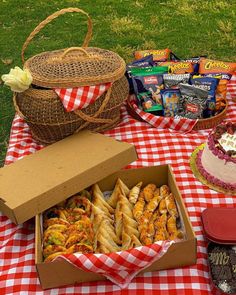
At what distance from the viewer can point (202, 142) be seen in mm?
2381

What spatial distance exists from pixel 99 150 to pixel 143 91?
78cm

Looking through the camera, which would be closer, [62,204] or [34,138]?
[62,204]

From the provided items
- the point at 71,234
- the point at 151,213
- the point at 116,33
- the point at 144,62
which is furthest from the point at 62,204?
the point at 116,33

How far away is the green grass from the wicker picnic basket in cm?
154

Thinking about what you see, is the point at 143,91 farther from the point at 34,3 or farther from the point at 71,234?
the point at 34,3

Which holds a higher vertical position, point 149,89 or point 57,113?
point 57,113

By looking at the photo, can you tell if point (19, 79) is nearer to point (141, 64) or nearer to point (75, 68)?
point (75, 68)

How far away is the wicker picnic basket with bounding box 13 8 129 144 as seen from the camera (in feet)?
7.38

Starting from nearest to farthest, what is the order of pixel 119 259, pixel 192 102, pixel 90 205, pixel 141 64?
pixel 119 259 < pixel 90 205 < pixel 192 102 < pixel 141 64

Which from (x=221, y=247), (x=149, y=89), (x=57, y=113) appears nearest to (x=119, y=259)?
(x=221, y=247)

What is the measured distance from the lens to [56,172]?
6.18ft

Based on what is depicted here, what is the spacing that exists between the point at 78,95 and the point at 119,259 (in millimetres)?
1072

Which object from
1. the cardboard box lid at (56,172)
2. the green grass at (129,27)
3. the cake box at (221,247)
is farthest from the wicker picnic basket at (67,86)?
the green grass at (129,27)

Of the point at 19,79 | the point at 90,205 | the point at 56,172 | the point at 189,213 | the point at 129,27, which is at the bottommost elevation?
the point at 129,27
